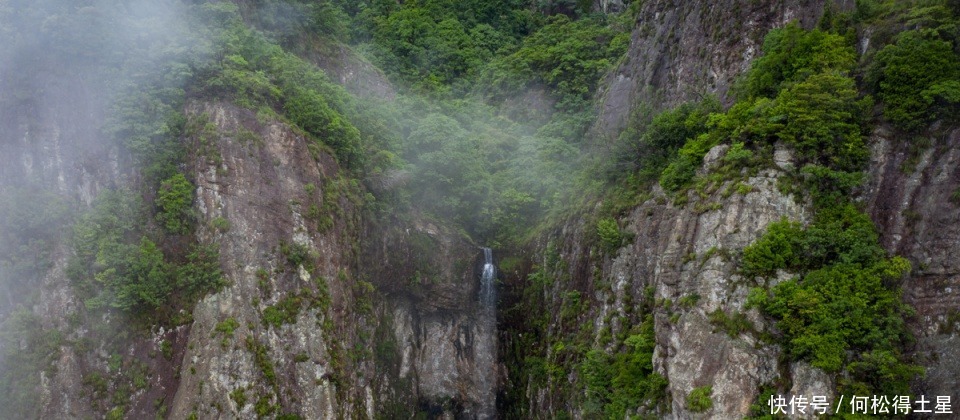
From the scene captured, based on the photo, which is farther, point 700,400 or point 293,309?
point 293,309

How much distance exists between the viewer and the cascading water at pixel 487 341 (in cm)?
3372

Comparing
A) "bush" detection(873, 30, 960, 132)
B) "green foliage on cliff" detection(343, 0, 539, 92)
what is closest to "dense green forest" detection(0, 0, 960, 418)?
"bush" detection(873, 30, 960, 132)

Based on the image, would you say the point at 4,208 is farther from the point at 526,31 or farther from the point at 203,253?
the point at 526,31

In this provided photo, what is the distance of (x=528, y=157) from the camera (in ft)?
128

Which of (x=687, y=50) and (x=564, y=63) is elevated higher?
(x=564, y=63)

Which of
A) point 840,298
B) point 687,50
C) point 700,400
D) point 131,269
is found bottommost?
point 700,400

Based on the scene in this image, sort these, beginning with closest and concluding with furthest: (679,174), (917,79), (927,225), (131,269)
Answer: (927,225) < (917,79) < (679,174) < (131,269)

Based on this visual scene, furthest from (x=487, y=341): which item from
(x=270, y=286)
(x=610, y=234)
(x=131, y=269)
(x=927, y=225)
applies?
(x=927, y=225)

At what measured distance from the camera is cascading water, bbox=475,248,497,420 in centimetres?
3372

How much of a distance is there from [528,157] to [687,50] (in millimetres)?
11331

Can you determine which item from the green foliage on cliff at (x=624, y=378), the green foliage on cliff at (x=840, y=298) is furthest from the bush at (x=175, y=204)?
the green foliage on cliff at (x=840, y=298)

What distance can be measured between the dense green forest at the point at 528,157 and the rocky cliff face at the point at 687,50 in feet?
6.29

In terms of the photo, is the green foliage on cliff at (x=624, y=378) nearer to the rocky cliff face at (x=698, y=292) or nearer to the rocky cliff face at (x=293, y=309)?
the rocky cliff face at (x=698, y=292)

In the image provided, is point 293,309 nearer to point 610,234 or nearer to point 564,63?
point 610,234
